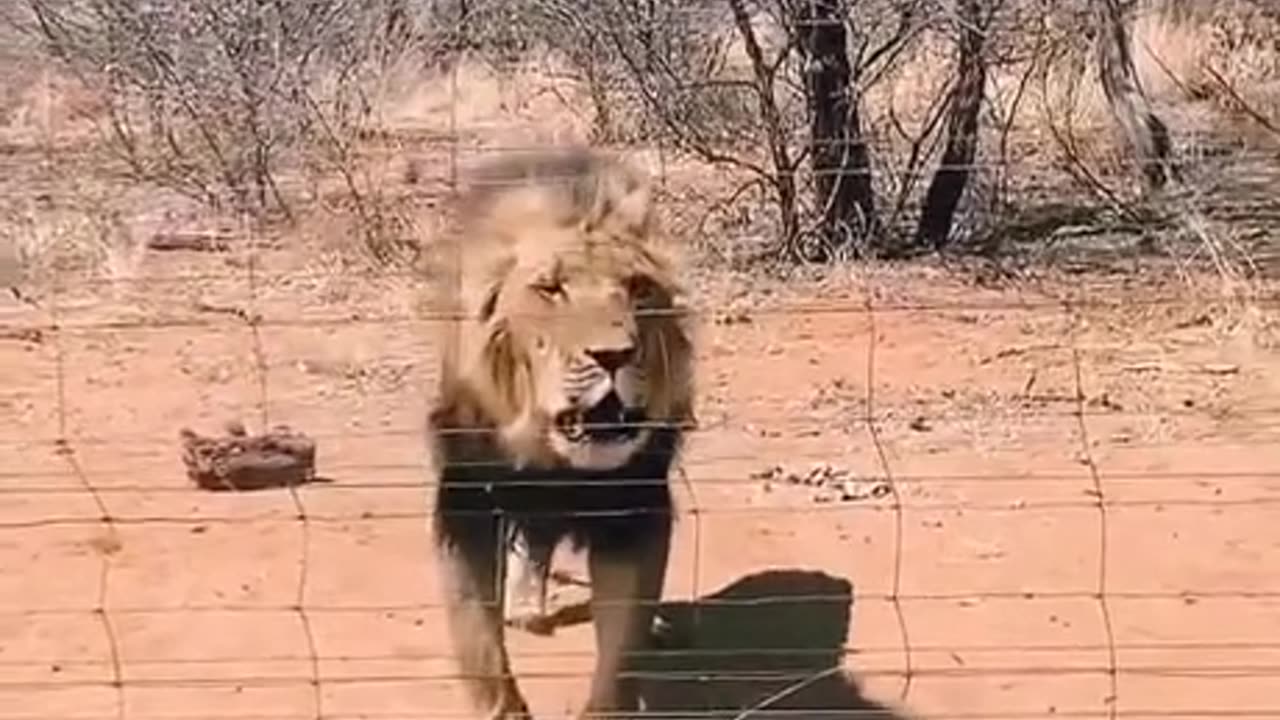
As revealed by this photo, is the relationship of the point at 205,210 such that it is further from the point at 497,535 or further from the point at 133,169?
the point at 497,535

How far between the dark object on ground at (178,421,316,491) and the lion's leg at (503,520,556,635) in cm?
120

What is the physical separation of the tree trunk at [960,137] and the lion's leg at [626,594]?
4.63m

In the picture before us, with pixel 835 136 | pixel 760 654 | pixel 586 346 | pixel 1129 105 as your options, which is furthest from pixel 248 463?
pixel 1129 105

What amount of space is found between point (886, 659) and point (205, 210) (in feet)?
18.1

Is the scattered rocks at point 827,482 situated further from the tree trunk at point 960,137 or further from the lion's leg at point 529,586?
the tree trunk at point 960,137

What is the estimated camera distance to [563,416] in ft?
14.2

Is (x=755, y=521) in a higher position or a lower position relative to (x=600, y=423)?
lower

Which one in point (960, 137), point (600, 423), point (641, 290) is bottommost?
point (600, 423)

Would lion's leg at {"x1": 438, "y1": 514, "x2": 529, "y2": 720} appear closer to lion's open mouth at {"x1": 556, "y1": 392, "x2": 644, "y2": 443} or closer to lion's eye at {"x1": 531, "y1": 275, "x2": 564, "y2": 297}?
lion's open mouth at {"x1": 556, "y1": 392, "x2": 644, "y2": 443}

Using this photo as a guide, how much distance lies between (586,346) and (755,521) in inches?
63.9

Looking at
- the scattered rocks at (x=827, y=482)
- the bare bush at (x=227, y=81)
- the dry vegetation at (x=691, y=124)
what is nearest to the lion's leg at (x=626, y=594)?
the scattered rocks at (x=827, y=482)

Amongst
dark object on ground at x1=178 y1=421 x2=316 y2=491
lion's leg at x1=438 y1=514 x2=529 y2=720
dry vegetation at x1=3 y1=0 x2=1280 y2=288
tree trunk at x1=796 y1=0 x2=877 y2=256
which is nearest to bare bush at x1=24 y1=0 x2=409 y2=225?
dry vegetation at x1=3 y1=0 x2=1280 y2=288

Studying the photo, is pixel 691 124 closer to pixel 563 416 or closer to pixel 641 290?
pixel 641 290

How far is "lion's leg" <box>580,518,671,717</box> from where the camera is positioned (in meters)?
4.44
